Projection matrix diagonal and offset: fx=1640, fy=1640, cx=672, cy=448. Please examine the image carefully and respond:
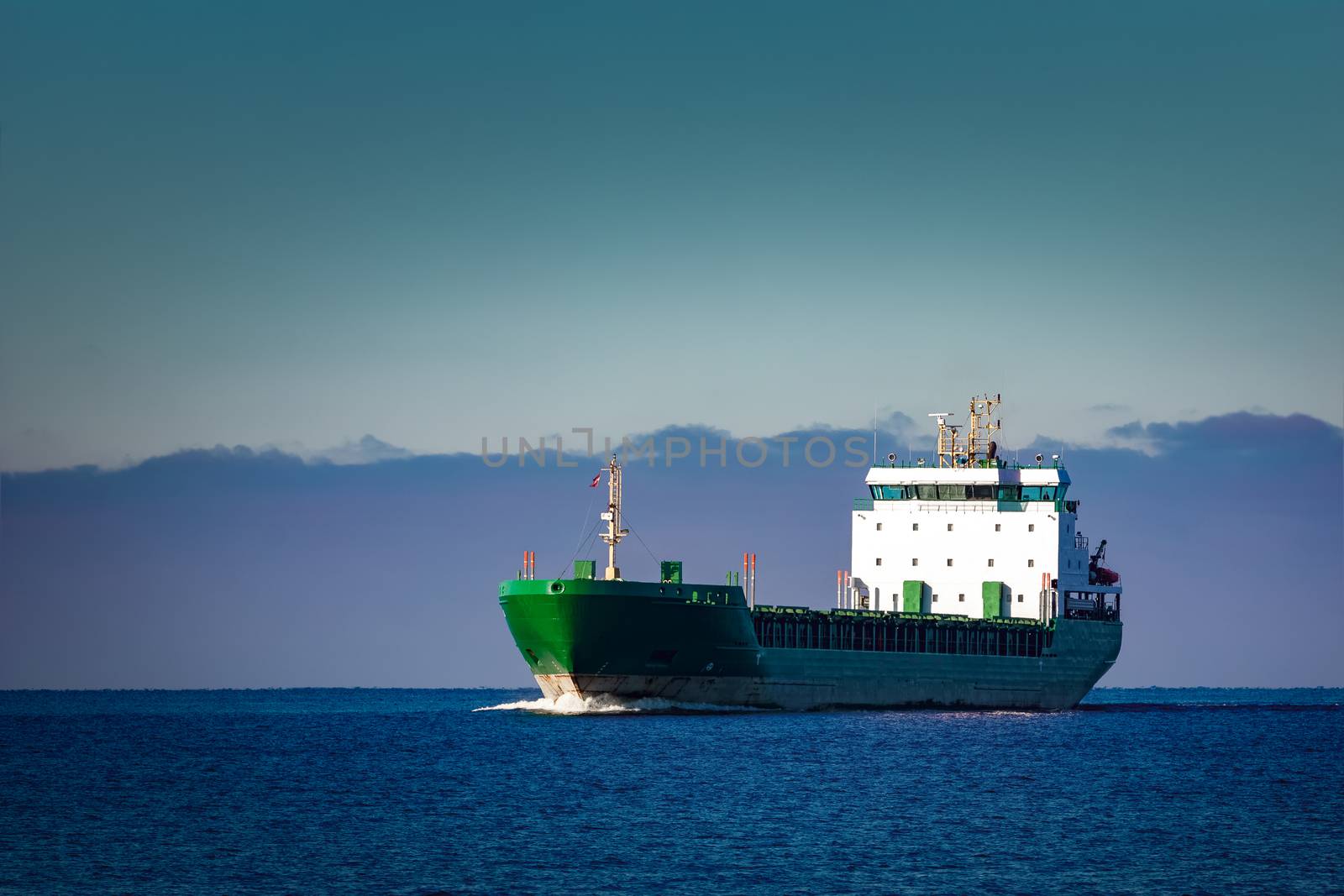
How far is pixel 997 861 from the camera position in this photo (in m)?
35.8

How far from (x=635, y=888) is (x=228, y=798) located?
58.9 ft

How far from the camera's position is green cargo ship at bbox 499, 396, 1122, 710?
64500mm

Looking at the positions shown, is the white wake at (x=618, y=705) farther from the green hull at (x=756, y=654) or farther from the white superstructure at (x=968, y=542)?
the white superstructure at (x=968, y=542)

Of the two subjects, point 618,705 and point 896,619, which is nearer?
point 618,705

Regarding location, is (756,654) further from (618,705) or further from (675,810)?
(675,810)

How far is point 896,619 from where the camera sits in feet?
250

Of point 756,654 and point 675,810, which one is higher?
point 756,654

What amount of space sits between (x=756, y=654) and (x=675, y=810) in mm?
26983

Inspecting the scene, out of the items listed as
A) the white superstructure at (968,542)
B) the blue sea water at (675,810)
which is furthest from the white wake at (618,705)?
the white superstructure at (968,542)

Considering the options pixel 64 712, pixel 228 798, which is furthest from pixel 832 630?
pixel 64 712

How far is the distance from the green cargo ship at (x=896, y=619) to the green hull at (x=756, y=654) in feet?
0.25

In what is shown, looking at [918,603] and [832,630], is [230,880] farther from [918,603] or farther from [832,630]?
[918,603]

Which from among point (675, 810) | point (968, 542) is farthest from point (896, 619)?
point (675, 810)

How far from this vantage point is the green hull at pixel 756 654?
209 ft
